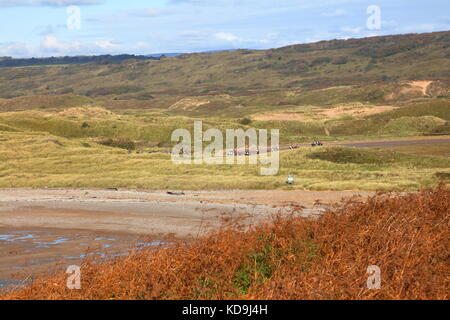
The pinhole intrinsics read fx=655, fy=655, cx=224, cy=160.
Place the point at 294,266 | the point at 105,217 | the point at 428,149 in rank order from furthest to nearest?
the point at 428,149
the point at 105,217
the point at 294,266

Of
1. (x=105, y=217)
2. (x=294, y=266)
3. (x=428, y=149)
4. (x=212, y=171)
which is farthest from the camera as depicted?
A: (x=428, y=149)

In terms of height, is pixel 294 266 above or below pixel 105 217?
above

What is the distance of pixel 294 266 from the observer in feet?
47.6

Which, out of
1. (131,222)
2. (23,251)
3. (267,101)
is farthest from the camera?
(267,101)

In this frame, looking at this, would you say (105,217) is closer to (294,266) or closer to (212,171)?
(212,171)

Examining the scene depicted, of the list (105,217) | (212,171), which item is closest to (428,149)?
(212,171)

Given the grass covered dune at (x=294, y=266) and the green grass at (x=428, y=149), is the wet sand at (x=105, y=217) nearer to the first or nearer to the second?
the grass covered dune at (x=294, y=266)

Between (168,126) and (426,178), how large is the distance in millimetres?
59418

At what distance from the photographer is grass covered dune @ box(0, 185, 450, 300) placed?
40.8 ft

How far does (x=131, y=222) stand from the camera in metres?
32.6

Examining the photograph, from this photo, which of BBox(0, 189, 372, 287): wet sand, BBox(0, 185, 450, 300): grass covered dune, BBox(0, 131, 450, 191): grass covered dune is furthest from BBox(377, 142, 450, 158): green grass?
BBox(0, 185, 450, 300): grass covered dune

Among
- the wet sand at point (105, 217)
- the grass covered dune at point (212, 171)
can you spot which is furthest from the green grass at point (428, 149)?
the wet sand at point (105, 217)
